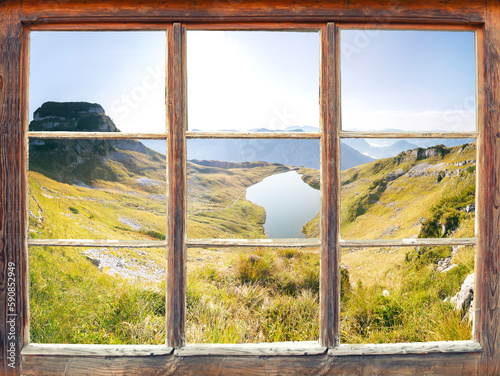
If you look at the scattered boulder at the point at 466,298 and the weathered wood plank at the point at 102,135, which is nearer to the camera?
the weathered wood plank at the point at 102,135

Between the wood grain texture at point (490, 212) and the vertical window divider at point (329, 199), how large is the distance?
2.17ft

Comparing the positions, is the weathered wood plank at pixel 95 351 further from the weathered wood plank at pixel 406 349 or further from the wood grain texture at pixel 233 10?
the wood grain texture at pixel 233 10

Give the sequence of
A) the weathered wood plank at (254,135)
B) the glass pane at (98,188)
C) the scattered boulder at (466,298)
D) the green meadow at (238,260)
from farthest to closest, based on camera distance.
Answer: the glass pane at (98,188) → the green meadow at (238,260) → the scattered boulder at (466,298) → the weathered wood plank at (254,135)

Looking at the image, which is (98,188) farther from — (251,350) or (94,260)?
(251,350)

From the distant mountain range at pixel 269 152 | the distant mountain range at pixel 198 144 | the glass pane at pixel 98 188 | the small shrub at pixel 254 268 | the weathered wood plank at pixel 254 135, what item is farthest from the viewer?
the glass pane at pixel 98 188

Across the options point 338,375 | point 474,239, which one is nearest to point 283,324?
point 338,375

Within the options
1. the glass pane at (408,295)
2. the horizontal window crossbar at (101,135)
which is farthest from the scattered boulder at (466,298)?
the horizontal window crossbar at (101,135)

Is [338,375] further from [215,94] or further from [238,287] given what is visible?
[215,94]

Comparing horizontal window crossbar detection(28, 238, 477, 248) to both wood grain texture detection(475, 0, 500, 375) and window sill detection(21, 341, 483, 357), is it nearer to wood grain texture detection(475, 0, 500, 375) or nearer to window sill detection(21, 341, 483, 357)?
wood grain texture detection(475, 0, 500, 375)

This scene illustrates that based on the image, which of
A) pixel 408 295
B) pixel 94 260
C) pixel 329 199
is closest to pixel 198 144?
pixel 94 260

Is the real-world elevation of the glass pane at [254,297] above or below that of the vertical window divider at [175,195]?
below

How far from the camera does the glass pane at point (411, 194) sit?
2.70 meters

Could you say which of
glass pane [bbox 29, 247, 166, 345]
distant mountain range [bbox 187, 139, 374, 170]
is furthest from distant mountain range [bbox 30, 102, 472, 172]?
glass pane [bbox 29, 247, 166, 345]

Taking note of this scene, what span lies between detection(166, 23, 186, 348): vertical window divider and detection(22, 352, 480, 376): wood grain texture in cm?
11
